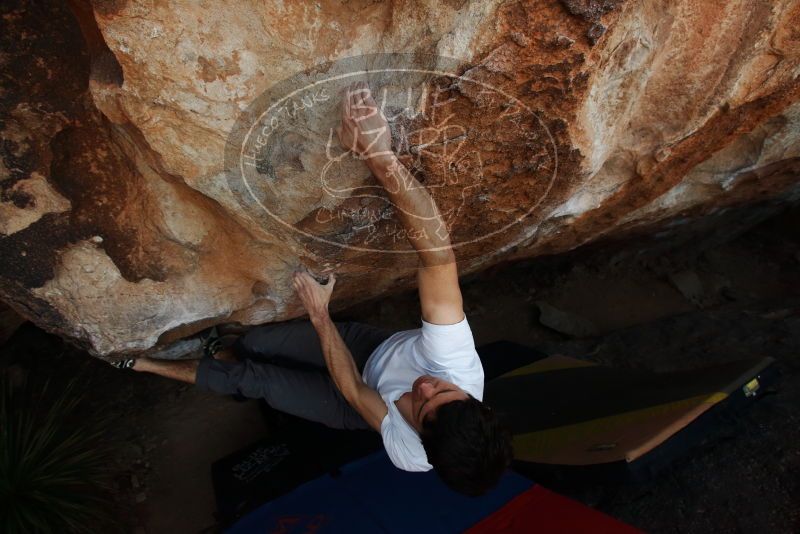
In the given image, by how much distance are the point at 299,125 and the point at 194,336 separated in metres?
1.22

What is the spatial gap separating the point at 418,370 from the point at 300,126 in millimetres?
876

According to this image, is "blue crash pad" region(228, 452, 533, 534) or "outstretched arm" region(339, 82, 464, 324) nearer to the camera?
"outstretched arm" region(339, 82, 464, 324)

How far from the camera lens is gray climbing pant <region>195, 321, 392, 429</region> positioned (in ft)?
7.06

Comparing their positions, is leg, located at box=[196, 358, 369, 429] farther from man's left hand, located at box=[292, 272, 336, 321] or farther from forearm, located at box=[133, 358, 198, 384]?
man's left hand, located at box=[292, 272, 336, 321]

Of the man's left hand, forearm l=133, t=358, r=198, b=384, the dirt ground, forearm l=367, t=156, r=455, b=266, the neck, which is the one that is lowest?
the dirt ground

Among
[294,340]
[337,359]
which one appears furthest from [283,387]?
[337,359]

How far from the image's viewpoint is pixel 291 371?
222 cm

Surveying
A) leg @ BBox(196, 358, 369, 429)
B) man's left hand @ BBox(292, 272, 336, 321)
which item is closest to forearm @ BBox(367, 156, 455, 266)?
man's left hand @ BBox(292, 272, 336, 321)

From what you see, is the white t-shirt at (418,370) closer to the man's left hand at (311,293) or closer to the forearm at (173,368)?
the man's left hand at (311,293)

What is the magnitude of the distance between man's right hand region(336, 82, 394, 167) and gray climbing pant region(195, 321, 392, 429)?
3.36 feet

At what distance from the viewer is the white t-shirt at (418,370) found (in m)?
1.66

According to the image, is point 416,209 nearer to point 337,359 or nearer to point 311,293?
point 311,293

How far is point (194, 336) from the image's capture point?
7.41 feet

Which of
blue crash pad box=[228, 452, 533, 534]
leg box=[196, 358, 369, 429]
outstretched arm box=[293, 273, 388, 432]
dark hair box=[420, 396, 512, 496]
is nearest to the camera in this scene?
dark hair box=[420, 396, 512, 496]
